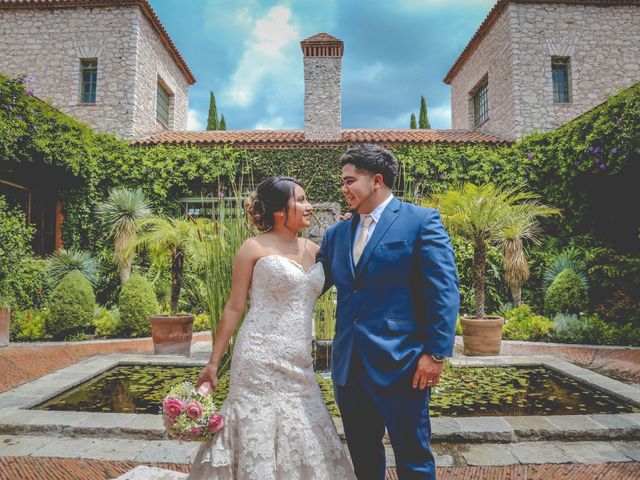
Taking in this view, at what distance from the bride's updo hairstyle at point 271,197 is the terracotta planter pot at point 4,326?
257 inches

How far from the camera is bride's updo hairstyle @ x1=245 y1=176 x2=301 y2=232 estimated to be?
2141mm

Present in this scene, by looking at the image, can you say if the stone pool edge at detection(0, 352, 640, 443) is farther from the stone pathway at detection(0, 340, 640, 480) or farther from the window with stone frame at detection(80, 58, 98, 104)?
the window with stone frame at detection(80, 58, 98, 104)

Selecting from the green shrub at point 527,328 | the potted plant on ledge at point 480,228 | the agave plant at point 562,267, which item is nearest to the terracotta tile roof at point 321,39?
the potted plant on ledge at point 480,228

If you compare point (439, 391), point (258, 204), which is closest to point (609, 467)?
point (439, 391)

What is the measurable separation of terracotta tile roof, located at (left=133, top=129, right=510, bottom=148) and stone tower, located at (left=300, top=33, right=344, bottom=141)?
47 cm

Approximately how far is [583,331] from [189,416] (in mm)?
7303

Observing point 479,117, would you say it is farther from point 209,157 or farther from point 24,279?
point 24,279

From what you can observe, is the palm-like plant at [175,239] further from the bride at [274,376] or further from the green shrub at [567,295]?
the green shrub at [567,295]

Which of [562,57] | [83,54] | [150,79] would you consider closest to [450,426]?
[562,57]

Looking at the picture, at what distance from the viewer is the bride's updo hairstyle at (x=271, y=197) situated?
2141mm

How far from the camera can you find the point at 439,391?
4.12 meters

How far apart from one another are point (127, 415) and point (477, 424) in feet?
8.52

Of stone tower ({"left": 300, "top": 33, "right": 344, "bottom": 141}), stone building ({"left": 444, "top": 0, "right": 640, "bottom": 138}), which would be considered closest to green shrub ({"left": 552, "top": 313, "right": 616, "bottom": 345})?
stone building ({"left": 444, "top": 0, "right": 640, "bottom": 138})

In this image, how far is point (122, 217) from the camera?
9.70m
